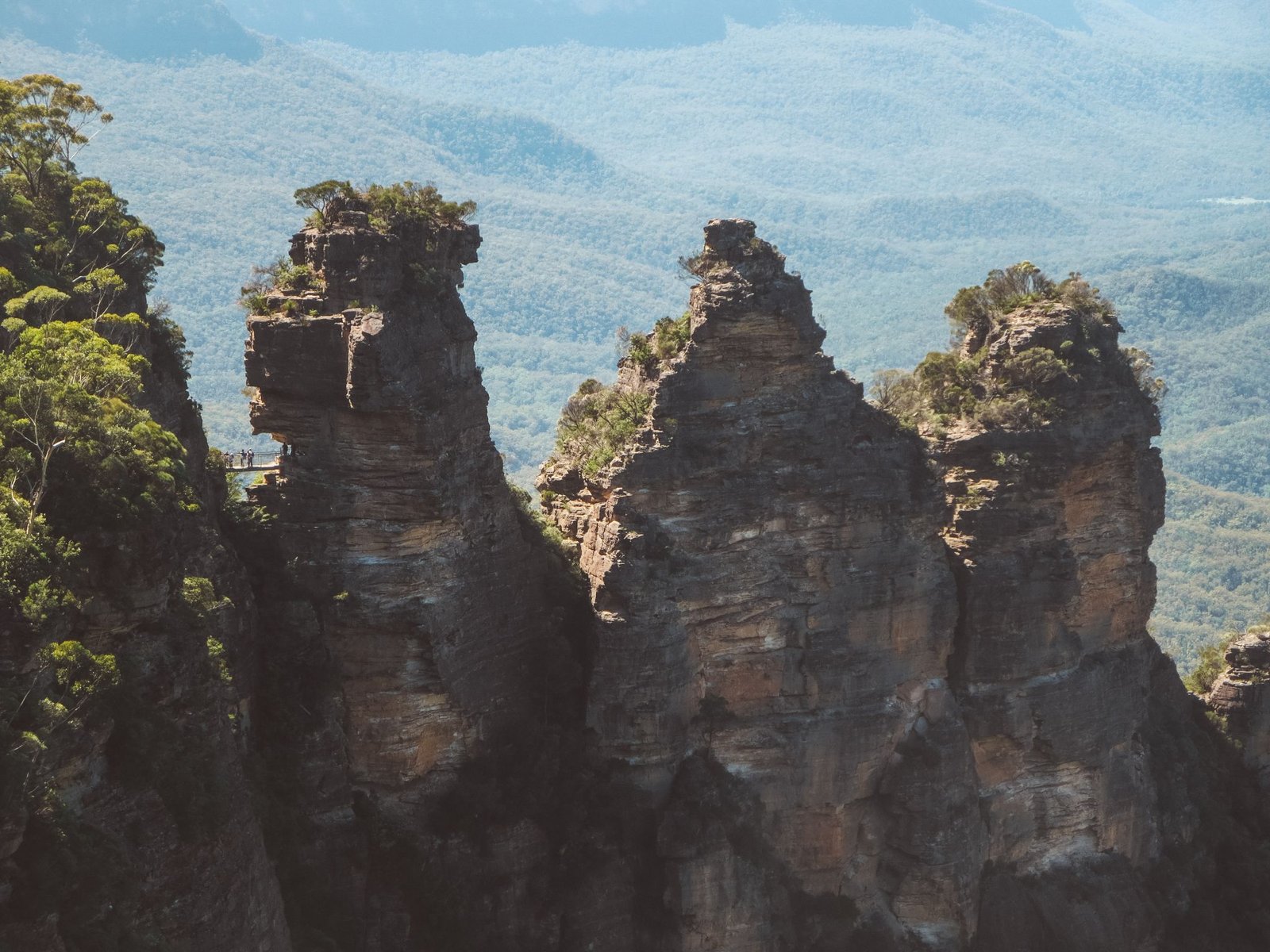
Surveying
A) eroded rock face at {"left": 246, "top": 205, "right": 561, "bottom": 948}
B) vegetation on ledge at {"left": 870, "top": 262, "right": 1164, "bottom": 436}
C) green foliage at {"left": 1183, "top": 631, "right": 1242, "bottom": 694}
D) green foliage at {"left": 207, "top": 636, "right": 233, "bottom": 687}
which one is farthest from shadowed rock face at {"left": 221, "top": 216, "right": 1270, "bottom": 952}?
green foliage at {"left": 1183, "top": 631, "right": 1242, "bottom": 694}

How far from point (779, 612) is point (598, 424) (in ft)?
20.0

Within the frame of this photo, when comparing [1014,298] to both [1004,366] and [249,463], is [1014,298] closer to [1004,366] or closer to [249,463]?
[1004,366]

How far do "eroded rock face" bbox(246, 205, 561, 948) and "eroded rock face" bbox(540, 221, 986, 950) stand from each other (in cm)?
410

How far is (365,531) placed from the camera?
36.7 meters

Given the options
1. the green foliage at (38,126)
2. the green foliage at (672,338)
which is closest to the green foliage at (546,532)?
the green foliage at (672,338)

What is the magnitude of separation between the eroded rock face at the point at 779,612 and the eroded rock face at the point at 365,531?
4.10m

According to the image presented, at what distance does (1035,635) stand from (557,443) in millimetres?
12964

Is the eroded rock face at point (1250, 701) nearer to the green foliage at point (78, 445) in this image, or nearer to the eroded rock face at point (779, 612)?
the eroded rock face at point (779, 612)

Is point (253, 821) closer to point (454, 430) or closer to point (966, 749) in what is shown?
point (454, 430)

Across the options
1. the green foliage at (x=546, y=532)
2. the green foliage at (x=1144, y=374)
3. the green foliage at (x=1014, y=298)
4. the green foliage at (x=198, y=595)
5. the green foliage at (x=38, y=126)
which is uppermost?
the green foliage at (x=38, y=126)

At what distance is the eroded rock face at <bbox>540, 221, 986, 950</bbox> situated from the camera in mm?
39812

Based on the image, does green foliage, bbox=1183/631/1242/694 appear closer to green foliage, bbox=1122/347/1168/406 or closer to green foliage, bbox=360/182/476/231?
green foliage, bbox=1122/347/1168/406

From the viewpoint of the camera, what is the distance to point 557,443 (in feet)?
146

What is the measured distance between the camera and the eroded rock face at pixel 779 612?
3981 cm
